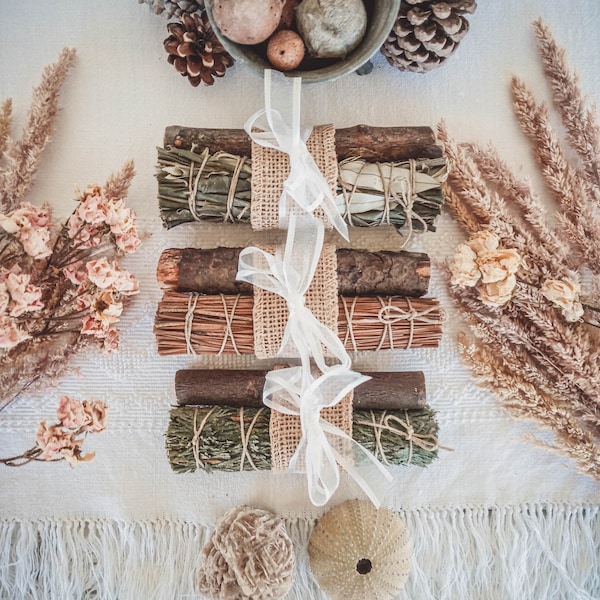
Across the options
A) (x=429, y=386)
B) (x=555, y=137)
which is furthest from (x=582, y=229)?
(x=429, y=386)

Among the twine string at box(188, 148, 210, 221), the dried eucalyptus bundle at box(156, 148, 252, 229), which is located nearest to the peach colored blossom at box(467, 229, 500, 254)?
the dried eucalyptus bundle at box(156, 148, 252, 229)

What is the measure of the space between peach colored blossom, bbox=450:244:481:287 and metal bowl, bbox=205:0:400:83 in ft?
1.52

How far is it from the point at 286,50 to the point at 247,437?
0.84 meters

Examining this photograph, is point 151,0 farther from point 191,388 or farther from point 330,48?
point 191,388

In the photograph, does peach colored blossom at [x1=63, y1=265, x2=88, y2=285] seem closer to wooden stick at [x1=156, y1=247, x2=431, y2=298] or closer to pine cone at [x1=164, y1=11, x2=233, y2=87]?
wooden stick at [x1=156, y1=247, x2=431, y2=298]

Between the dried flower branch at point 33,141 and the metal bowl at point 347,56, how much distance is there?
0.45 meters

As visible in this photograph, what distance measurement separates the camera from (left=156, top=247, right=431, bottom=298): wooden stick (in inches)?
50.0

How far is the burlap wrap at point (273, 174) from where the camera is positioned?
4.08ft

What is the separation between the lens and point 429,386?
1.42m

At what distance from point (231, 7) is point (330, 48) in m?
0.22

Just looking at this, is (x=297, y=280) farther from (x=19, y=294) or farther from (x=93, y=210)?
(x=19, y=294)

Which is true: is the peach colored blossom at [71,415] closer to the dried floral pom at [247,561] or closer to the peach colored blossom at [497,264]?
the dried floral pom at [247,561]

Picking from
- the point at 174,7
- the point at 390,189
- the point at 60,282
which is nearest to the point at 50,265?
the point at 60,282

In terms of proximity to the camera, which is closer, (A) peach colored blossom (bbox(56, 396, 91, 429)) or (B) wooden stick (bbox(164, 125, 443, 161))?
(A) peach colored blossom (bbox(56, 396, 91, 429))
